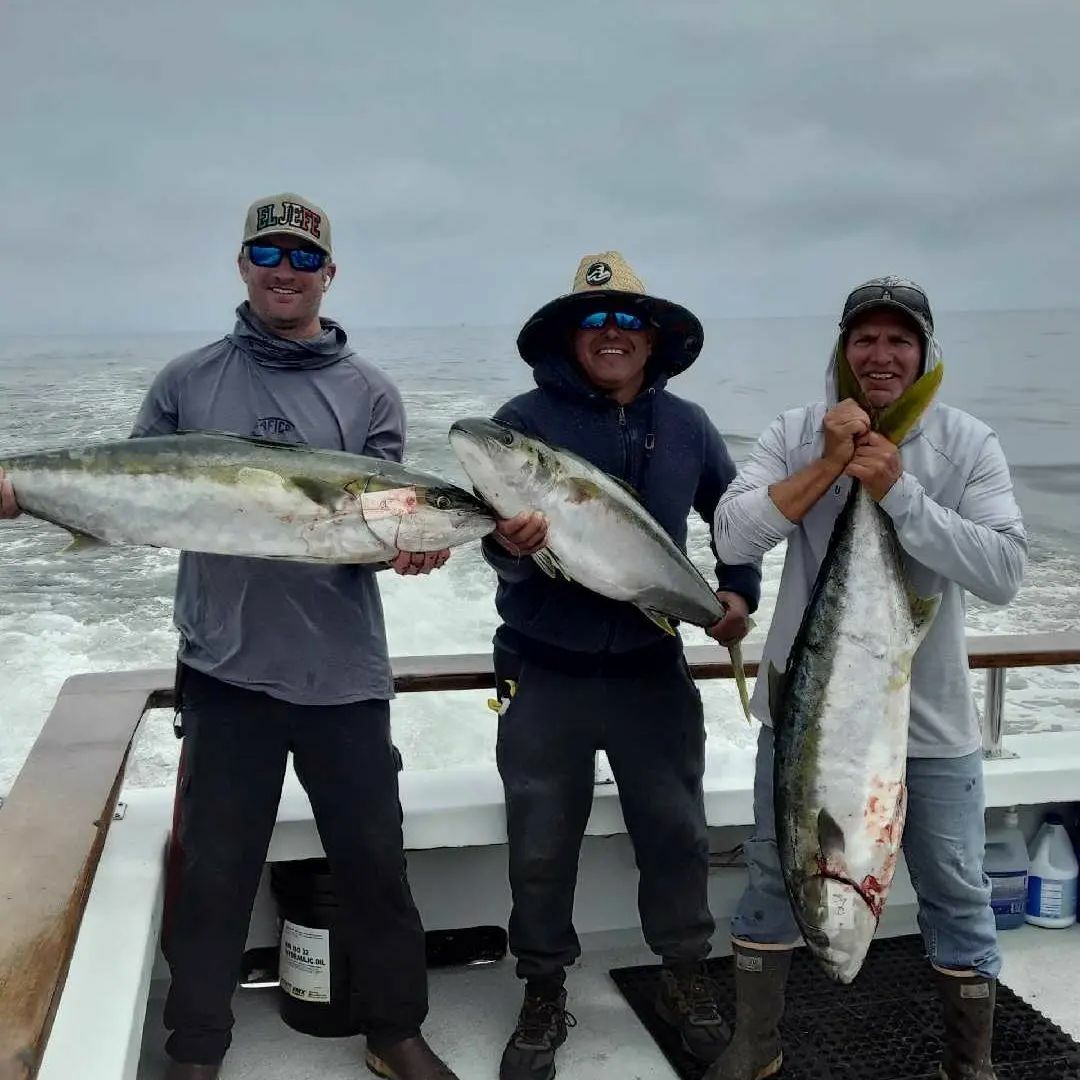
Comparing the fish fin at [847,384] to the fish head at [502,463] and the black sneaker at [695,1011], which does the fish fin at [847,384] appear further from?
the black sneaker at [695,1011]

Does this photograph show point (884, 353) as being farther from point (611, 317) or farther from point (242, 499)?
point (242, 499)

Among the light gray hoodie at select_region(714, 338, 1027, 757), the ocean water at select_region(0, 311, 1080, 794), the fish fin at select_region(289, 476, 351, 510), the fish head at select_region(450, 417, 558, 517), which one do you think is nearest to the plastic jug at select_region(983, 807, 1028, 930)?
the light gray hoodie at select_region(714, 338, 1027, 757)

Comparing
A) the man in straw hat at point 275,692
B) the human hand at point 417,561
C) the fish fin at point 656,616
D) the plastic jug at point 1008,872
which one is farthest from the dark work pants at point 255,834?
the plastic jug at point 1008,872

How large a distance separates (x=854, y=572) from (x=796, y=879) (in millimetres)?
618

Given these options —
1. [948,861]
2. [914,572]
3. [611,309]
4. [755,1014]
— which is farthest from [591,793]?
[611,309]

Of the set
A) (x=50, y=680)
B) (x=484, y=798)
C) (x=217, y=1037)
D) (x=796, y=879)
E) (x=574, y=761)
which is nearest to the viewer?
(x=796, y=879)

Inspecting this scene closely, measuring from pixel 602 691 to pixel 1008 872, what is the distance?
1.51 meters

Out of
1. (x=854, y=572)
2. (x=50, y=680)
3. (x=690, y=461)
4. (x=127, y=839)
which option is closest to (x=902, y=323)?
(x=854, y=572)

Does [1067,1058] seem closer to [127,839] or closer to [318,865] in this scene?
[318,865]

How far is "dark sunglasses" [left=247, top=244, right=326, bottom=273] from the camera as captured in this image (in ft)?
8.45

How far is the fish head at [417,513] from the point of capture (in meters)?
2.25

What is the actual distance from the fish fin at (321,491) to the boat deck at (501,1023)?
1.48m

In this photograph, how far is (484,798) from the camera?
9.99 feet

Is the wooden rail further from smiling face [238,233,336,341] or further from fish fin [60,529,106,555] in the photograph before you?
smiling face [238,233,336,341]
